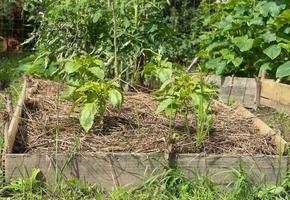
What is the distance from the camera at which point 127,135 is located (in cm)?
337

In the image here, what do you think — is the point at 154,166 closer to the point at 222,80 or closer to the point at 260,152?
the point at 260,152

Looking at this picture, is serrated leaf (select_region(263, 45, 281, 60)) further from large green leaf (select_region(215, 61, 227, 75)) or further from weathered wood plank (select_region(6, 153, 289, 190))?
weathered wood plank (select_region(6, 153, 289, 190))

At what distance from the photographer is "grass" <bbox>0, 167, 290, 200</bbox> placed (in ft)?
9.55

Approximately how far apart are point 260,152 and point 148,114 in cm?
90

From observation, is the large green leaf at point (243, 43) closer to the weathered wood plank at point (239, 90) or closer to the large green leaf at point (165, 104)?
the weathered wood plank at point (239, 90)

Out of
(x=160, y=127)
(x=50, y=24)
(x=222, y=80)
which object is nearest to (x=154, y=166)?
(x=160, y=127)

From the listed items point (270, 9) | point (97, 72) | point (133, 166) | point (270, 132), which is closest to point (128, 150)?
point (133, 166)

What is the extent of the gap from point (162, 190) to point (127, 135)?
528 mm

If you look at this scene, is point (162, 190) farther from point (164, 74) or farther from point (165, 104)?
point (164, 74)

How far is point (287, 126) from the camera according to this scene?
15.0 feet

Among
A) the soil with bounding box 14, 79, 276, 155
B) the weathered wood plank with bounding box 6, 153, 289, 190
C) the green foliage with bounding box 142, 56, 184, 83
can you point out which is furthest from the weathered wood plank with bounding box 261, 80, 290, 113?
the weathered wood plank with bounding box 6, 153, 289, 190

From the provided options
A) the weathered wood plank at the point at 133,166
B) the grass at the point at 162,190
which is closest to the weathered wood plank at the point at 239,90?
the weathered wood plank at the point at 133,166

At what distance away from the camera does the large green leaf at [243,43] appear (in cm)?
580

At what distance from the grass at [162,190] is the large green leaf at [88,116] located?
1.10 feet
